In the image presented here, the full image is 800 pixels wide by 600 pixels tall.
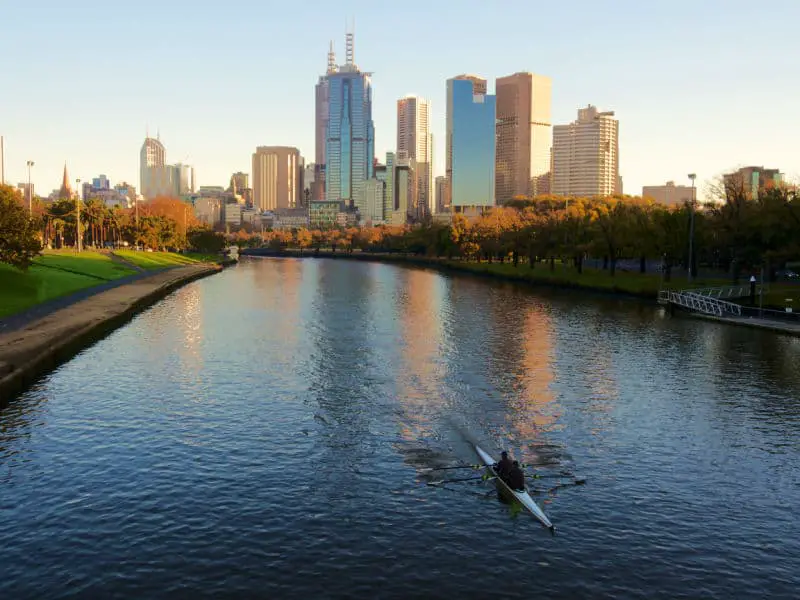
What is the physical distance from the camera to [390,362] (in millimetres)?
60719

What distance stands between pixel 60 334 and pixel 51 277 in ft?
138

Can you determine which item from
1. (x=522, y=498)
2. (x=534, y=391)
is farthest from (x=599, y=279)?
(x=522, y=498)

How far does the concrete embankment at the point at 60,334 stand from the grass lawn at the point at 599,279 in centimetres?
7350

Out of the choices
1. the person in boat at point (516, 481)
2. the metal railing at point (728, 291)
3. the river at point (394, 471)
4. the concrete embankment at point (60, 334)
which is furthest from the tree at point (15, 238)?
the metal railing at point (728, 291)

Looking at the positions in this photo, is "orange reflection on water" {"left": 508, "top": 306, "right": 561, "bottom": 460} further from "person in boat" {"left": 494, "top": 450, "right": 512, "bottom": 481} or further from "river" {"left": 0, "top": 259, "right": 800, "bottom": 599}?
"person in boat" {"left": 494, "top": 450, "right": 512, "bottom": 481}

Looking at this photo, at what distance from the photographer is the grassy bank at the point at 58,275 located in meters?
81.4

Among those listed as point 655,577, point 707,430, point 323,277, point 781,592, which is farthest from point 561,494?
point 323,277

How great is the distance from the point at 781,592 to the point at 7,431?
37.4 meters

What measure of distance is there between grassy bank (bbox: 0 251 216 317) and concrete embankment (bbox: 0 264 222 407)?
4.09 metres

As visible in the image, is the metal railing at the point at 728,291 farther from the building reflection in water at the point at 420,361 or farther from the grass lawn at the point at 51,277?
the grass lawn at the point at 51,277

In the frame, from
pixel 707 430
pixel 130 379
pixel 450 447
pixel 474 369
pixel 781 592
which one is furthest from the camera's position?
pixel 474 369

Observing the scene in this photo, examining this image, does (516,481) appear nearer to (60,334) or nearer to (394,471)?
(394,471)

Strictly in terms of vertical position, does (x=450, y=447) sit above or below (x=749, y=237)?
below

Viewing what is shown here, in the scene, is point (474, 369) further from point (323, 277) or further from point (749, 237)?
point (323, 277)
